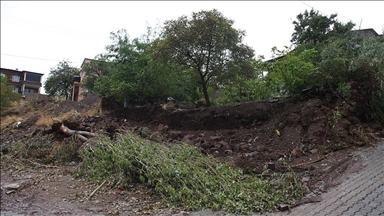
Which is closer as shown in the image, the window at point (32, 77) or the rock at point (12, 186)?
the rock at point (12, 186)

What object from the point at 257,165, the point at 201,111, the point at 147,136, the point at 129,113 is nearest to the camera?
the point at 257,165

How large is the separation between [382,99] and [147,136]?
631cm

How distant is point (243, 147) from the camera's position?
21.6 ft

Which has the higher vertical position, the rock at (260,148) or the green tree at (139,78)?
the green tree at (139,78)

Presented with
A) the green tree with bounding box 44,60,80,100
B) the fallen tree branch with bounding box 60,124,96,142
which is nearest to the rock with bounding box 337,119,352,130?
the fallen tree branch with bounding box 60,124,96,142

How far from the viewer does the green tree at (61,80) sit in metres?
27.7

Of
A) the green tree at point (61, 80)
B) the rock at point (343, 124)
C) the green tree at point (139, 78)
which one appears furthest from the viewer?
the green tree at point (61, 80)

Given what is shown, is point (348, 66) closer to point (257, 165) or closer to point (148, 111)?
point (257, 165)

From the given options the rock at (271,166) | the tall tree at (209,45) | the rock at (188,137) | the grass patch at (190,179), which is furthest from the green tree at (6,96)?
the rock at (271,166)

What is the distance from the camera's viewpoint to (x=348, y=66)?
268 inches

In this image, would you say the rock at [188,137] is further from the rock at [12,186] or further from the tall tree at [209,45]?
the rock at [12,186]

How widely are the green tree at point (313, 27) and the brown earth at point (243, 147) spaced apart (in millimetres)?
6351

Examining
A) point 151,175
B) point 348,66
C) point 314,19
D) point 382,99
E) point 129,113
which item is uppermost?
point 314,19

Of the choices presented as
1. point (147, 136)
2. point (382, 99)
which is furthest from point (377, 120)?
point (147, 136)
